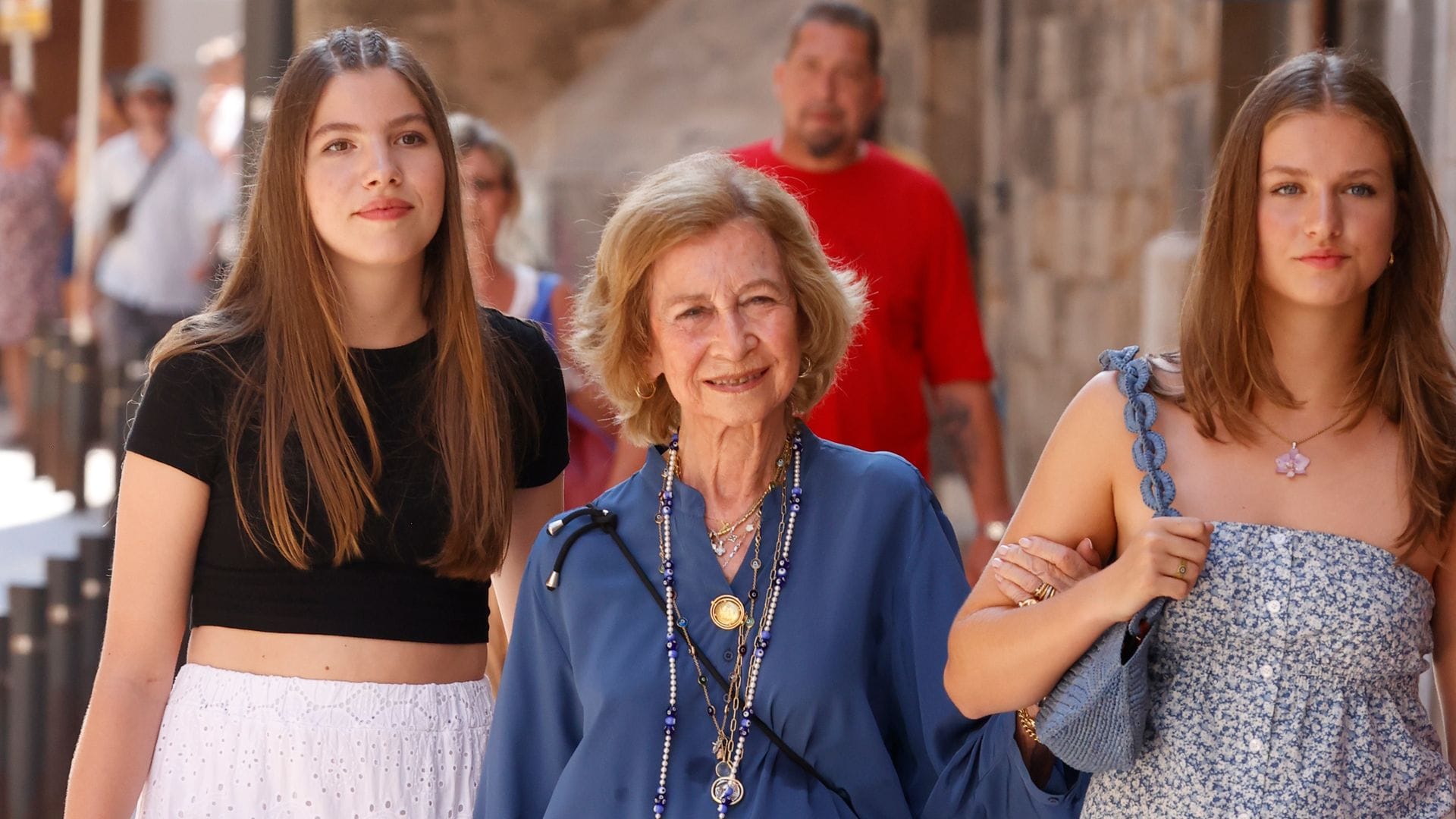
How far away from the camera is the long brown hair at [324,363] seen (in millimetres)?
3076

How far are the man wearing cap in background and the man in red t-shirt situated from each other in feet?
22.3

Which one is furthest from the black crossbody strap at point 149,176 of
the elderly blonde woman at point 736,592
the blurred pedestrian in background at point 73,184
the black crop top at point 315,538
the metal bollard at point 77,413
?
the elderly blonde woman at point 736,592

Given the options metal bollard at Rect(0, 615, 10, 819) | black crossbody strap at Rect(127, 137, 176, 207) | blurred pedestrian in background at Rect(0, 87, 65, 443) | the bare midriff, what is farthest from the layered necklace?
blurred pedestrian in background at Rect(0, 87, 65, 443)

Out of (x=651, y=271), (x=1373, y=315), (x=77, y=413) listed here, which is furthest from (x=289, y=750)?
(x=77, y=413)

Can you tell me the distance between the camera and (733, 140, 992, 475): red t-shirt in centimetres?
502

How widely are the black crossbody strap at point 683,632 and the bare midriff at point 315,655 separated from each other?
1.14 ft

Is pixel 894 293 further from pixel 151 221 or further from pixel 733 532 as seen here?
pixel 151 221

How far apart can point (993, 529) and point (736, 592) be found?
2.43 metres

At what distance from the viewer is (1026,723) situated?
109 inches

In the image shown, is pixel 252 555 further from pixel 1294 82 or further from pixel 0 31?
pixel 0 31

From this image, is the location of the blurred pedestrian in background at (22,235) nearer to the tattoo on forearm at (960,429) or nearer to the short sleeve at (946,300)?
the tattoo on forearm at (960,429)

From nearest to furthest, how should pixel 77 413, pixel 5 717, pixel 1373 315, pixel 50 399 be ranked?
pixel 1373 315 → pixel 5 717 → pixel 77 413 → pixel 50 399

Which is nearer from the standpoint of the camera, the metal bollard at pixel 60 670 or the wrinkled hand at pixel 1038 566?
the wrinkled hand at pixel 1038 566

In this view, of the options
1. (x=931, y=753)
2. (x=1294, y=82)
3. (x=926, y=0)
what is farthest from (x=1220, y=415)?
(x=926, y=0)
